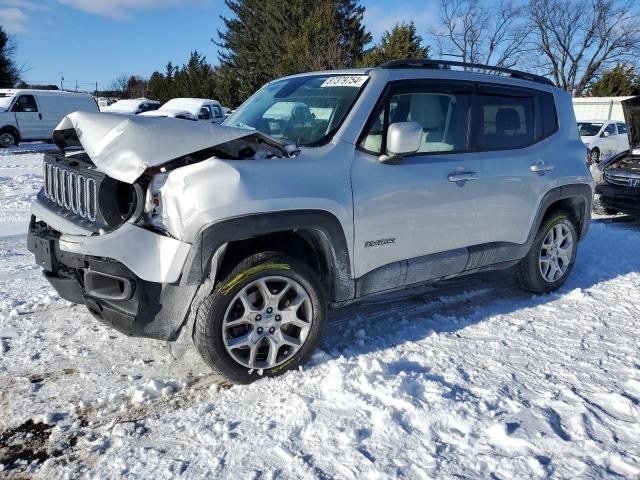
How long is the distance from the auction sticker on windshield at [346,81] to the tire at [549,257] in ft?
7.40

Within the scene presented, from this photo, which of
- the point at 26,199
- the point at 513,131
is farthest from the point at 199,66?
the point at 513,131

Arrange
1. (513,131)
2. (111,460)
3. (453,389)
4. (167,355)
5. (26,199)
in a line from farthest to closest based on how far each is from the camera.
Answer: (26,199), (513,131), (167,355), (453,389), (111,460)

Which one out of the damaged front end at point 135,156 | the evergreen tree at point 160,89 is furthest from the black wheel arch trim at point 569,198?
the evergreen tree at point 160,89

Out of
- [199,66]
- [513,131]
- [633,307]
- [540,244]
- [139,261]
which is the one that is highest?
[199,66]

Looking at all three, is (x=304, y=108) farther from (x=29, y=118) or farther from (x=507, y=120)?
(x=29, y=118)

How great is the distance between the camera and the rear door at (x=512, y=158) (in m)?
4.31

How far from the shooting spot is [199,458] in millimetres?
2605

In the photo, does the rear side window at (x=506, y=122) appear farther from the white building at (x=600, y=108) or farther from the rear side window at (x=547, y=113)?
the white building at (x=600, y=108)

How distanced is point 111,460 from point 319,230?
5.36 feet

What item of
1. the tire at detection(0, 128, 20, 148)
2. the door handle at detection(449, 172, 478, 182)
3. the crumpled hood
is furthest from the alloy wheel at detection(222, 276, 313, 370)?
the tire at detection(0, 128, 20, 148)

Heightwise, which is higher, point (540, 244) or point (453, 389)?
point (540, 244)

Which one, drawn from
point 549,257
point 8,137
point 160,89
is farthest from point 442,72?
point 160,89

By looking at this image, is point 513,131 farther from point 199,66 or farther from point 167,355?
point 199,66

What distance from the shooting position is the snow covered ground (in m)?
2.58
